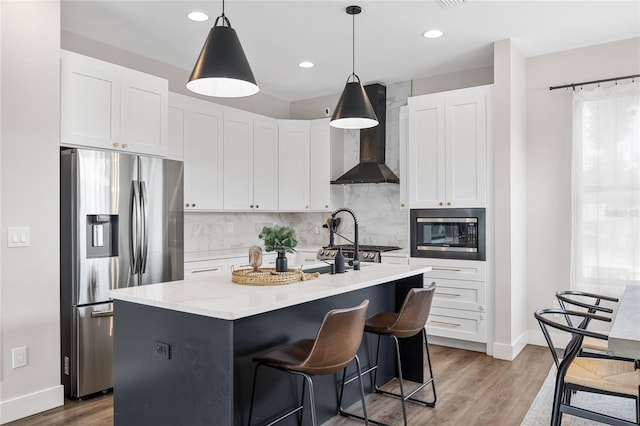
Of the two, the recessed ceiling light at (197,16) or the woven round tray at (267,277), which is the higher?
the recessed ceiling light at (197,16)

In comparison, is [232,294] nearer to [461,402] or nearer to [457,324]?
[461,402]

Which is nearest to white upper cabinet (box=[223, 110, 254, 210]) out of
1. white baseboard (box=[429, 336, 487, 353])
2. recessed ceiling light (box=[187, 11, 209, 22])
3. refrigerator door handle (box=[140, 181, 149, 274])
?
recessed ceiling light (box=[187, 11, 209, 22])

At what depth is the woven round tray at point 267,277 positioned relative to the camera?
2.54m

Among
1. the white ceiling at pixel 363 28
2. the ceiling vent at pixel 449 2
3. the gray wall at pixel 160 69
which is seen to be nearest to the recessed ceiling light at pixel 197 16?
the white ceiling at pixel 363 28

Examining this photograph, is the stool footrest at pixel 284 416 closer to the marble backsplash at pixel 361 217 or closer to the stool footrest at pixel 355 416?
the stool footrest at pixel 355 416

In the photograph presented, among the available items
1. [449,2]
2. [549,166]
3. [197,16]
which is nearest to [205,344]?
[197,16]

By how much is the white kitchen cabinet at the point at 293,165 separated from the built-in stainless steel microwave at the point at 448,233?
1.55 metres

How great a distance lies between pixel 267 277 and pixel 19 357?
1.71 m

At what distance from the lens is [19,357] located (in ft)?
9.51

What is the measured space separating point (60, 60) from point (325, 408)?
114 inches

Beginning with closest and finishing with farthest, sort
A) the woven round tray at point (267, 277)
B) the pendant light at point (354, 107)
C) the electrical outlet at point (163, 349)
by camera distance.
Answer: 1. the electrical outlet at point (163, 349)
2. the woven round tray at point (267, 277)
3. the pendant light at point (354, 107)

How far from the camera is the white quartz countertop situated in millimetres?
1953

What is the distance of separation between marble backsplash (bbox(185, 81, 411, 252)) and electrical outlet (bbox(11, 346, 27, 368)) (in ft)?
7.24

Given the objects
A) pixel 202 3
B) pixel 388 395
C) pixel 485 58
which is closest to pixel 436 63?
pixel 485 58
